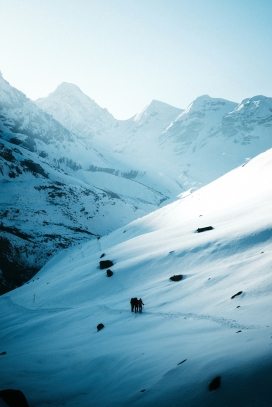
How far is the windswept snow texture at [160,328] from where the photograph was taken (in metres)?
5.67

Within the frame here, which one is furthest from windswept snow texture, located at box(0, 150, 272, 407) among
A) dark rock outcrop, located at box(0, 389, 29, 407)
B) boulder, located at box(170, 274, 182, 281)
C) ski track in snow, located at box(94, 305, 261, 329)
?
dark rock outcrop, located at box(0, 389, 29, 407)

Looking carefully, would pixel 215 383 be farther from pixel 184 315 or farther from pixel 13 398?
pixel 184 315

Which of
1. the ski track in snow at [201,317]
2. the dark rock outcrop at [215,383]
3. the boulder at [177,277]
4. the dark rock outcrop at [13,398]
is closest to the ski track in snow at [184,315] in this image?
the ski track in snow at [201,317]

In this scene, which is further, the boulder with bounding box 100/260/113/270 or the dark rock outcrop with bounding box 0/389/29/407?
→ the boulder with bounding box 100/260/113/270

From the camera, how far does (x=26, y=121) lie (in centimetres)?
18950

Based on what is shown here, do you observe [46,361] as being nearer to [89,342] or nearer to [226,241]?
[89,342]

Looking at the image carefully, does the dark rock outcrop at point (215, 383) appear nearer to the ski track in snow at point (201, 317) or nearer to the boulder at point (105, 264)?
the ski track in snow at point (201, 317)

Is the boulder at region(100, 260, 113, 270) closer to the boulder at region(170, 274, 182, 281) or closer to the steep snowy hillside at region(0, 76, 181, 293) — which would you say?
the boulder at region(170, 274, 182, 281)

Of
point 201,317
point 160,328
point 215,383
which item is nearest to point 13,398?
point 215,383

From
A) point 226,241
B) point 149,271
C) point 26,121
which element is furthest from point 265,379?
point 26,121

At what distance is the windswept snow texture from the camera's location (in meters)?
5.67

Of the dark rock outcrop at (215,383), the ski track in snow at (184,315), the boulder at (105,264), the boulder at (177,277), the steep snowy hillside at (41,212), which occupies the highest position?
the steep snowy hillside at (41,212)

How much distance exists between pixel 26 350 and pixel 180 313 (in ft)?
28.3

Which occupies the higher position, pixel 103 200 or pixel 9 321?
pixel 103 200
